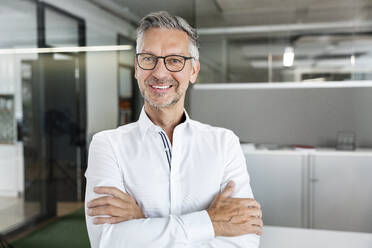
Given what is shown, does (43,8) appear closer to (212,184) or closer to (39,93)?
(39,93)

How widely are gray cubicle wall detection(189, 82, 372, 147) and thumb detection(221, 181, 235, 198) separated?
1.85 metres

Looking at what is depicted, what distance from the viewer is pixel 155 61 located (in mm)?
974

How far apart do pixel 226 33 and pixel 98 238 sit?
2.29m

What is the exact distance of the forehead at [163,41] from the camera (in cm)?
98

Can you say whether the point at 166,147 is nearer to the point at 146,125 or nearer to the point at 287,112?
the point at 146,125

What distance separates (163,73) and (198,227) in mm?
448

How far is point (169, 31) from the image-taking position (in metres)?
1.00

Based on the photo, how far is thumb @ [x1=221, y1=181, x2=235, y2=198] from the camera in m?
0.95

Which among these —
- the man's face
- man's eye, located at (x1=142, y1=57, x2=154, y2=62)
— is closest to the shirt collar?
the man's face

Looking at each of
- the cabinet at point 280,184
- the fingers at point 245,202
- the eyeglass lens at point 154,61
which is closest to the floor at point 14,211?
the cabinet at point 280,184

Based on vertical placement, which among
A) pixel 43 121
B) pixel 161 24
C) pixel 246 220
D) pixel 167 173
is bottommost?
pixel 246 220

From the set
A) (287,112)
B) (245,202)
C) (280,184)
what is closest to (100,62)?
(287,112)

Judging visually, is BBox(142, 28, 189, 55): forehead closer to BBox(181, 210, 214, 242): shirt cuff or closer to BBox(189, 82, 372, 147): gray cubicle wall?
BBox(181, 210, 214, 242): shirt cuff

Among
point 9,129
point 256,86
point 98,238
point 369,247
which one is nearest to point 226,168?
point 98,238
